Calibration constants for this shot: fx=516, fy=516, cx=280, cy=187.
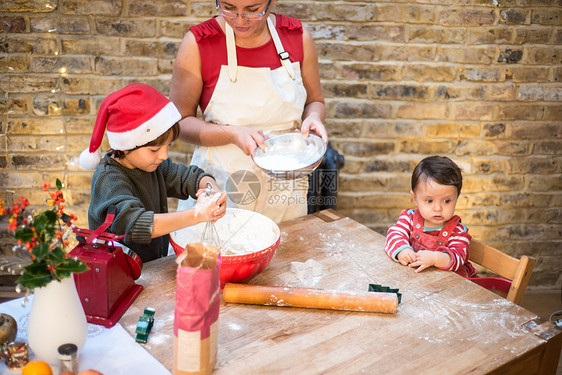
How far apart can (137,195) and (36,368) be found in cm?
A: 67

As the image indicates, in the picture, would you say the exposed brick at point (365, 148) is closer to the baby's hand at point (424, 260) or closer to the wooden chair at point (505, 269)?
the wooden chair at point (505, 269)

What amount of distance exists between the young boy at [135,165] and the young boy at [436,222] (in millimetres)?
647

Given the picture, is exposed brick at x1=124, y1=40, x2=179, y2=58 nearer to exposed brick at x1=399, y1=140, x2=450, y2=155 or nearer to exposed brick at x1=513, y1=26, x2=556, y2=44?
exposed brick at x1=399, y1=140, x2=450, y2=155

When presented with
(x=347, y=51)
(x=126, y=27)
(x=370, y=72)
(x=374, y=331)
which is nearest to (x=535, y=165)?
(x=370, y=72)

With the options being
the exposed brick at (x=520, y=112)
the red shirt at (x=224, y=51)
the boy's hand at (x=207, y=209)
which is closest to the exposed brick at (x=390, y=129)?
the exposed brick at (x=520, y=112)

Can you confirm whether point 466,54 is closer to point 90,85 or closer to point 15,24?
point 90,85

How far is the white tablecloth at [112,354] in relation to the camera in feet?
3.46

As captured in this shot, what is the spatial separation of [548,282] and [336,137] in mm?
1537

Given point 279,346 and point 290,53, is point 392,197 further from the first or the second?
point 279,346

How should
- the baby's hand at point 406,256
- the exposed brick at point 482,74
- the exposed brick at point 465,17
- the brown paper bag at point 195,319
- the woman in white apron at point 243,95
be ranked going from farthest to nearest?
the exposed brick at point 482,74, the exposed brick at point 465,17, the woman in white apron at point 243,95, the baby's hand at point 406,256, the brown paper bag at point 195,319

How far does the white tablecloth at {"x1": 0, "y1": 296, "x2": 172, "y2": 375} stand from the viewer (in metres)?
1.05

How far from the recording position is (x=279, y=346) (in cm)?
114

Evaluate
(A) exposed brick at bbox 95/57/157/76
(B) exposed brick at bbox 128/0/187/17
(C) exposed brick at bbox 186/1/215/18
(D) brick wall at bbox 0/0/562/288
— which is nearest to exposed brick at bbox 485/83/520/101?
(D) brick wall at bbox 0/0/562/288

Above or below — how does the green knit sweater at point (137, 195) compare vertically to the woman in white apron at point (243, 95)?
below
